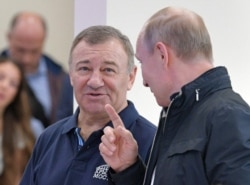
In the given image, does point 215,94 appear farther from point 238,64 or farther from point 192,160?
point 238,64

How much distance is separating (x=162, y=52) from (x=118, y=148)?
34 centimetres

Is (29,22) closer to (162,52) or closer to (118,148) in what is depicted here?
(118,148)

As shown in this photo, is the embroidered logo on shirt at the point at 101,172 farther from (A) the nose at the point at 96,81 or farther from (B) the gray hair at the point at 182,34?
(B) the gray hair at the point at 182,34

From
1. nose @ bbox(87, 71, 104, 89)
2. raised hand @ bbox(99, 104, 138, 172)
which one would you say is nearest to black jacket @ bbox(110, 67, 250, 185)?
raised hand @ bbox(99, 104, 138, 172)

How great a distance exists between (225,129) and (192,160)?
11 centimetres

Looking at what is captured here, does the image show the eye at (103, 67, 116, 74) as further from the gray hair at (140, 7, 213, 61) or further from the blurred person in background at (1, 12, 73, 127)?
the blurred person in background at (1, 12, 73, 127)

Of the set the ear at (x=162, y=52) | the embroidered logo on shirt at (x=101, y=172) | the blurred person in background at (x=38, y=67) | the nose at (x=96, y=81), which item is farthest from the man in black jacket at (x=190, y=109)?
the blurred person in background at (x=38, y=67)

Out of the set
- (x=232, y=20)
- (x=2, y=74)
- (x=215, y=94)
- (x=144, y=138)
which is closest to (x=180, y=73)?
(x=215, y=94)

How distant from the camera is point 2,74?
1.97 metres

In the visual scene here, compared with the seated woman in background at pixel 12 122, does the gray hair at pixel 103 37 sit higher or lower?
higher

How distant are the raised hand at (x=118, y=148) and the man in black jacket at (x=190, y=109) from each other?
22 millimetres

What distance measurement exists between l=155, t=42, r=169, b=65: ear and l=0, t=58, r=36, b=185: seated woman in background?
37.1 inches

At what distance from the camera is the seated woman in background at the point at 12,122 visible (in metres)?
1.97

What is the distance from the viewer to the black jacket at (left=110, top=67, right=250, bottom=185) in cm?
103
